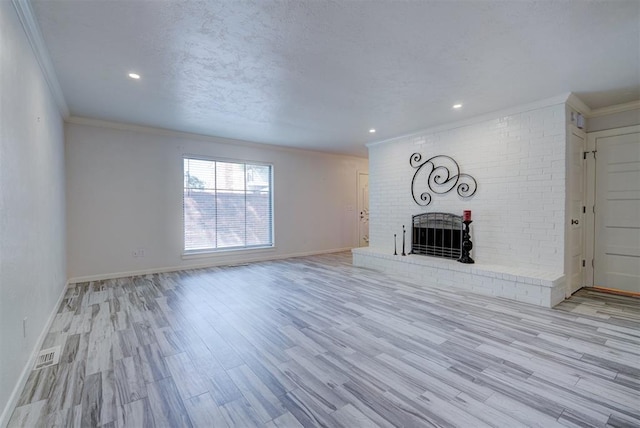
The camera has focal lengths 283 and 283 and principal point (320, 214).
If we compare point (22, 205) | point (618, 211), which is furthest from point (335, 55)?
point (618, 211)

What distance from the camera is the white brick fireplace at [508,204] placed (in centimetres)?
356

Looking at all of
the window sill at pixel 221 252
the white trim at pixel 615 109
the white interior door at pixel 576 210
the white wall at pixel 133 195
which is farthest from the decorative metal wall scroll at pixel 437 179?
the window sill at pixel 221 252

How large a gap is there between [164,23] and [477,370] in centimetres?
346

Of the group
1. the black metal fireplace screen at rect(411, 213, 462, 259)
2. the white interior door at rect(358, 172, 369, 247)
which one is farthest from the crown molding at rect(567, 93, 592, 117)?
the white interior door at rect(358, 172, 369, 247)

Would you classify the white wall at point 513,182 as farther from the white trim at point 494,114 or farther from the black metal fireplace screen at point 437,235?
the black metal fireplace screen at point 437,235

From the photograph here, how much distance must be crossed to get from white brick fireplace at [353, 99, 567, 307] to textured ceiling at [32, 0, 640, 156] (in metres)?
0.39

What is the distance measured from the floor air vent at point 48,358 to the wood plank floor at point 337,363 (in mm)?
69

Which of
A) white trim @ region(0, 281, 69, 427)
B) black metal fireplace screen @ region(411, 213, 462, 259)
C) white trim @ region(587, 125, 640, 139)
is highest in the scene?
white trim @ region(587, 125, 640, 139)

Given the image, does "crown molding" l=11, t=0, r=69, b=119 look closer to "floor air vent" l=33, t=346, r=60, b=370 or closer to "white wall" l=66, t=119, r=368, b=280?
"white wall" l=66, t=119, r=368, b=280

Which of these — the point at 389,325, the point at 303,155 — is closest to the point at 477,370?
the point at 389,325

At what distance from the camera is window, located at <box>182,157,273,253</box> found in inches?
215

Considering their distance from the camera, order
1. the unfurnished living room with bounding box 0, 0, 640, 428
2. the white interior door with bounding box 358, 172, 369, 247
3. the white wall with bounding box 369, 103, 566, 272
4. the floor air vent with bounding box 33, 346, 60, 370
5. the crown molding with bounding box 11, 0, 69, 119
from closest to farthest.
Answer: the unfurnished living room with bounding box 0, 0, 640, 428 < the crown molding with bounding box 11, 0, 69, 119 < the floor air vent with bounding box 33, 346, 60, 370 < the white wall with bounding box 369, 103, 566, 272 < the white interior door with bounding box 358, 172, 369, 247

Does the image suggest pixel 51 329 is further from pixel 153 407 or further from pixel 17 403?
pixel 153 407

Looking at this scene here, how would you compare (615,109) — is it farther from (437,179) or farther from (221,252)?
(221,252)
